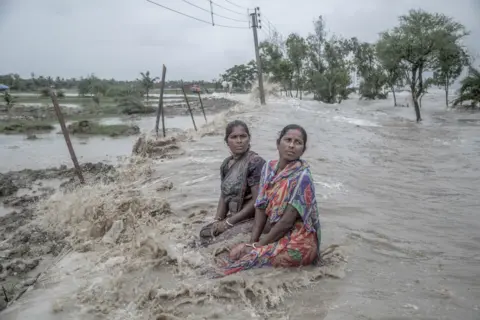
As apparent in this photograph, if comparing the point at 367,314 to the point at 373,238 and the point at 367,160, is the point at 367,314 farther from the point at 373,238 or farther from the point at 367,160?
the point at 367,160

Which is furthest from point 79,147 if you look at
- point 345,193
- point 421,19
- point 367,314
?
point 421,19

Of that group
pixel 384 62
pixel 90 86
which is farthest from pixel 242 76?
pixel 384 62

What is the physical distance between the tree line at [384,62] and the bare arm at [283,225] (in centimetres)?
2128

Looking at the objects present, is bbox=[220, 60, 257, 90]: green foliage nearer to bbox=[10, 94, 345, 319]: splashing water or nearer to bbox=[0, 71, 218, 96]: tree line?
bbox=[0, 71, 218, 96]: tree line

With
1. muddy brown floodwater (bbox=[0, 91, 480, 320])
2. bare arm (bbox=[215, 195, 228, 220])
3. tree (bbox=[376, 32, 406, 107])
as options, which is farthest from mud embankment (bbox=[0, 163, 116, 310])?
tree (bbox=[376, 32, 406, 107])

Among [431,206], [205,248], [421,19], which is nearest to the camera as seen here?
[205,248]

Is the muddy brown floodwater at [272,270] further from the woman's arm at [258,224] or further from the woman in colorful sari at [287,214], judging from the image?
the woman's arm at [258,224]

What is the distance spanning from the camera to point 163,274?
3264mm

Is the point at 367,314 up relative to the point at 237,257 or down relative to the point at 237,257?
down

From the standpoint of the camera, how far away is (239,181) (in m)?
3.43

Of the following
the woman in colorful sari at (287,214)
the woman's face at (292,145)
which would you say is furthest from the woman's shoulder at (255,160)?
the woman's face at (292,145)

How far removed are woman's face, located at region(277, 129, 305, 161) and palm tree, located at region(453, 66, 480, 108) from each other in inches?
1027

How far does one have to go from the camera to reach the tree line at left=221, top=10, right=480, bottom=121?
21.2 metres

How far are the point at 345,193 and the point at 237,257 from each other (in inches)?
127
